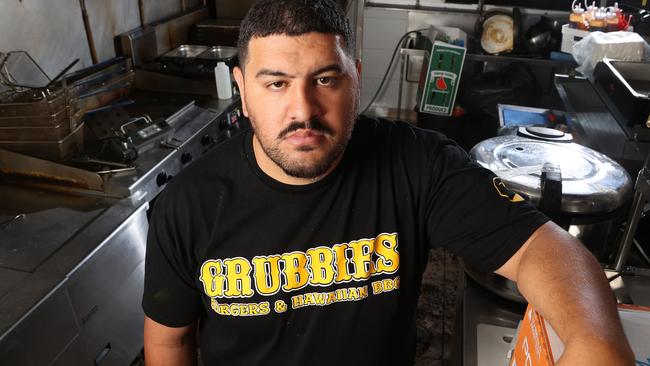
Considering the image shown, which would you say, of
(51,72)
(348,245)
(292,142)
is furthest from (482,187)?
(51,72)

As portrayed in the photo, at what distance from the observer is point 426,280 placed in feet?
9.78

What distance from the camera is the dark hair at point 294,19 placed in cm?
103

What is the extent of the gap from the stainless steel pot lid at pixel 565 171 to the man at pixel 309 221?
0.25 metres

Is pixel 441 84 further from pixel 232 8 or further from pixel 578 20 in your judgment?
pixel 232 8

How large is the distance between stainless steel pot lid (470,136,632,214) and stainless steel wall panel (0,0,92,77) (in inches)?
86.3

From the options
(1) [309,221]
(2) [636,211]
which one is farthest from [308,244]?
→ (2) [636,211]

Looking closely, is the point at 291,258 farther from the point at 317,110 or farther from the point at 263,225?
the point at 317,110

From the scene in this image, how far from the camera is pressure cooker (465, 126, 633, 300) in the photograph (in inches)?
49.7

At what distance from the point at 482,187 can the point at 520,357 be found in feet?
1.21

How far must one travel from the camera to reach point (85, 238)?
175 centimetres

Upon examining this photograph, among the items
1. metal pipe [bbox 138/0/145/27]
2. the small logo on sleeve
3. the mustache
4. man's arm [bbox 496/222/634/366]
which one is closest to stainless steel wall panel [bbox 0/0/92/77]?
metal pipe [bbox 138/0/145/27]

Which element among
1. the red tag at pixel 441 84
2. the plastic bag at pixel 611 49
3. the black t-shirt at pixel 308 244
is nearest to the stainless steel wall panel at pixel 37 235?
the black t-shirt at pixel 308 244

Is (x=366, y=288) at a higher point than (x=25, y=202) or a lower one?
higher

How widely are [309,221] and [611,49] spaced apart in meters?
2.33
